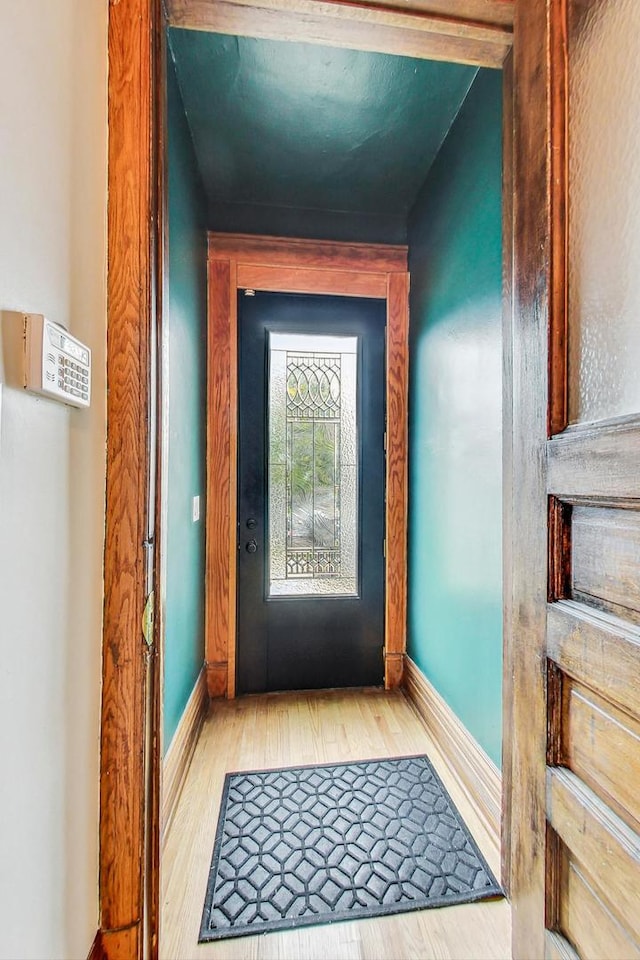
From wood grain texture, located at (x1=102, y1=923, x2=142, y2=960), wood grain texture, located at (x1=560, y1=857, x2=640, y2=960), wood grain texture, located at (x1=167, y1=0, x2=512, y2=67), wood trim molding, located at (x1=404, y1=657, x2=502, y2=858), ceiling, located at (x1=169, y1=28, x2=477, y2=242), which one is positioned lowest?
wood trim molding, located at (x1=404, y1=657, x2=502, y2=858)

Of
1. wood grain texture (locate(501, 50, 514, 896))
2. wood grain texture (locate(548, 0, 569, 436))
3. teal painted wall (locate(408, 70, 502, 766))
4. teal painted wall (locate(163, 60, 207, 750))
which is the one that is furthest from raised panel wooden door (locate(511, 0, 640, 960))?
teal painted wall (locate(163, 60, 207, 750))

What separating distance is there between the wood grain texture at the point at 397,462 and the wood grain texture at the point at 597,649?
1.56m

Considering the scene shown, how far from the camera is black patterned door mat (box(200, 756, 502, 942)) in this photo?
3.94ft

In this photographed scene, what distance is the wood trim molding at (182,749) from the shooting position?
4.83 feet

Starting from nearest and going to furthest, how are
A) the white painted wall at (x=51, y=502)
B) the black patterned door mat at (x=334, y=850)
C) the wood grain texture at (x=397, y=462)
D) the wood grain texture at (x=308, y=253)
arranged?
the white painted wall at (x=51, y=502)
the black patterned door mat at (x=334, y=850)
the wood grain texture at (x=308, y=253)
the wood grain texture at (x=397, y=462)

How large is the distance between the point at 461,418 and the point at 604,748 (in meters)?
1.24

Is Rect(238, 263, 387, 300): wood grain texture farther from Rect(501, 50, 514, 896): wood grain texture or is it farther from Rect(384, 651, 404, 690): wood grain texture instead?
Rect(384, 651, 404, 690): wood grain texture

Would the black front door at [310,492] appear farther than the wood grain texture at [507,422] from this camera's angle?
Yes

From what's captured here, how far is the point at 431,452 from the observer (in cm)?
208

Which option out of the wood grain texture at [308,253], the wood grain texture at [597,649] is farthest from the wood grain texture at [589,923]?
the wood grain texture at [308,253]

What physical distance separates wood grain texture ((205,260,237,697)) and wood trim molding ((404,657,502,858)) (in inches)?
39.7

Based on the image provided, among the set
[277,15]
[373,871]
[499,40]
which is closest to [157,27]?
[277,15]

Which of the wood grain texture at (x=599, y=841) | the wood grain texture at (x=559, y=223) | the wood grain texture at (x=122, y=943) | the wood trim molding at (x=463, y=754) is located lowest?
the wood trim molding at (x=463, y=754)

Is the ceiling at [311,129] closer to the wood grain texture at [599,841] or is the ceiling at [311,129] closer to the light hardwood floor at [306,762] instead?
the wood grain texture at [599,841]
